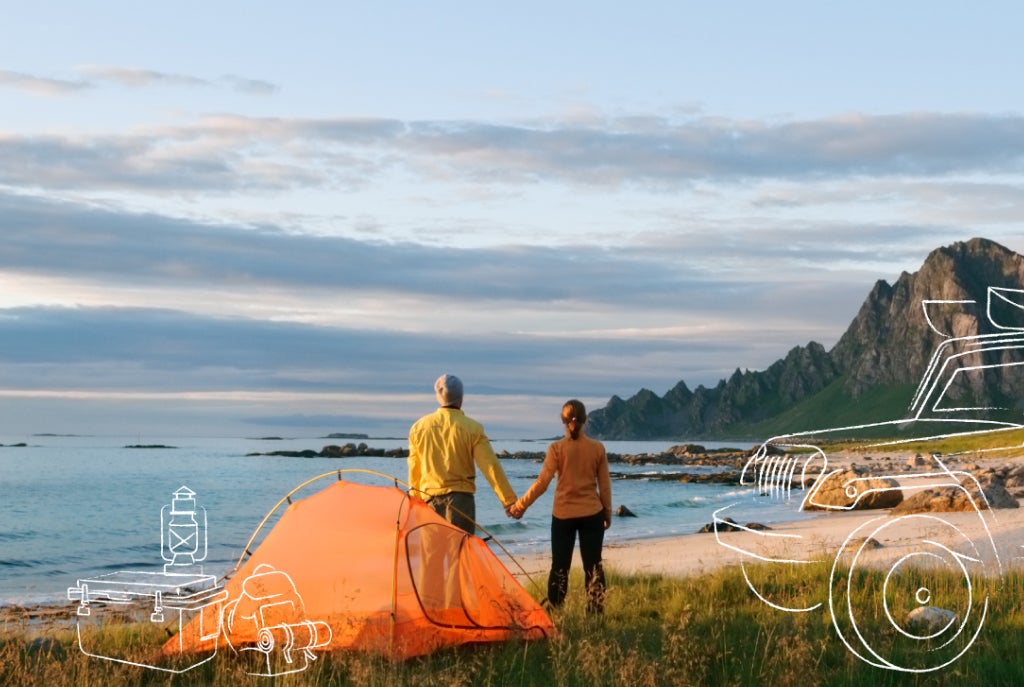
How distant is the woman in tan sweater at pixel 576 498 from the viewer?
10.6 metres

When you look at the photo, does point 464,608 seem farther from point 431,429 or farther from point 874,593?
point 874,593

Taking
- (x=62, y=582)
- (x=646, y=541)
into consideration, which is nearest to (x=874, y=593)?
(x=646, y=541)

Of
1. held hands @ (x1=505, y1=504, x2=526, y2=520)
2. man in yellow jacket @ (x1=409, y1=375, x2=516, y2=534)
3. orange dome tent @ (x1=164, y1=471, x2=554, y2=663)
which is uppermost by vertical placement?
man in yellow jacket @ (x1=409, y1=375, x2=516, y2=534)

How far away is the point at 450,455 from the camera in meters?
10.2

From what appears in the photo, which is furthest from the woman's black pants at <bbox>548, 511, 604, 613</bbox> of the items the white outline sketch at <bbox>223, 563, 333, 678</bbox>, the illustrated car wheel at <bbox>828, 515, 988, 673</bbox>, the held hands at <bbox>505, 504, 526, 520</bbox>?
the white outline sketch at <bbox>223, 563, 333, 678</bbox>

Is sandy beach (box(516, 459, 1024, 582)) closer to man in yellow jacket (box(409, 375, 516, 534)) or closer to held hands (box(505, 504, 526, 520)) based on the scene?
held hands (box(505, 504, 526, 520))

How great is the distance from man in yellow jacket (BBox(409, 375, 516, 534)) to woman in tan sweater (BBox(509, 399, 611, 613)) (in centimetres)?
49

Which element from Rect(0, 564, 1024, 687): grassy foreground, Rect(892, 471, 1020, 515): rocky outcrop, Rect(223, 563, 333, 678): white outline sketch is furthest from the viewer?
Rect(892, 471, 1020, 515): rocky outcrop

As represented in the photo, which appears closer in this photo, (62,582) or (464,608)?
(464,608)

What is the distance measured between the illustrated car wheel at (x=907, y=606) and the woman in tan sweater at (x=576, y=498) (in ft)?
7.59

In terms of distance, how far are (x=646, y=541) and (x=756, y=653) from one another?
17222 millimetres

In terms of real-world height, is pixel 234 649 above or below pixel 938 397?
below

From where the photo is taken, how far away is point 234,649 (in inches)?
372

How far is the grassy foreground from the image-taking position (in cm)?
824
